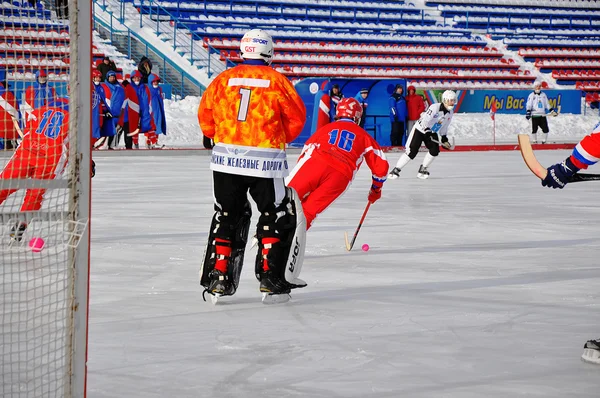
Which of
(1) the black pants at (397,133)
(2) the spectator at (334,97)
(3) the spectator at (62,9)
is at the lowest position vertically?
(1) the black pants at (397,133)

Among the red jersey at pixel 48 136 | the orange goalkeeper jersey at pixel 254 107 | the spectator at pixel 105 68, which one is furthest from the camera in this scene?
the spectator at pixel 105 68

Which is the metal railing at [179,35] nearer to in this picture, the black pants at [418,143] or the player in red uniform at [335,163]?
the black pants at [418,143]

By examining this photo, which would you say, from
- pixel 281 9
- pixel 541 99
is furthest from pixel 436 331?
pixel 281 9

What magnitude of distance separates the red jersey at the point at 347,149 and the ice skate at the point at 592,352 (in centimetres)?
315

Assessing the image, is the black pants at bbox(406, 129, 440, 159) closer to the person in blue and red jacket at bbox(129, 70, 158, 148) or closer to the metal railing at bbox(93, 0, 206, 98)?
the person in blue and red jacket at bbox(129, 70, 158, 148)

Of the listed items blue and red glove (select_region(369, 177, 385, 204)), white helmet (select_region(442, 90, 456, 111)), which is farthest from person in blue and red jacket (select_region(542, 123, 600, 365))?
white helmet (select_region(442, 90, 456, 111))

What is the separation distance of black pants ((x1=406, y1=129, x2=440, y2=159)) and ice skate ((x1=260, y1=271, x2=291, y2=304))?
8.95m

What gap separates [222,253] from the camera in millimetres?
4887

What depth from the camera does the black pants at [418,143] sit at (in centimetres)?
1378

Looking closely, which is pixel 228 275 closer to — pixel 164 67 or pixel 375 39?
pixel 164 67

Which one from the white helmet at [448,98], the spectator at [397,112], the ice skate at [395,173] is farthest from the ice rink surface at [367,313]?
the spectator at [397,112]

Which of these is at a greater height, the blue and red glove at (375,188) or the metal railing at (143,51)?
the blue and red glove at (375,188)

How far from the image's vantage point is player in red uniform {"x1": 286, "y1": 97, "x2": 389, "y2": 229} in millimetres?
6715

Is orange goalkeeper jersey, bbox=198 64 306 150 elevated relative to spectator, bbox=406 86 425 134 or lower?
elevated
